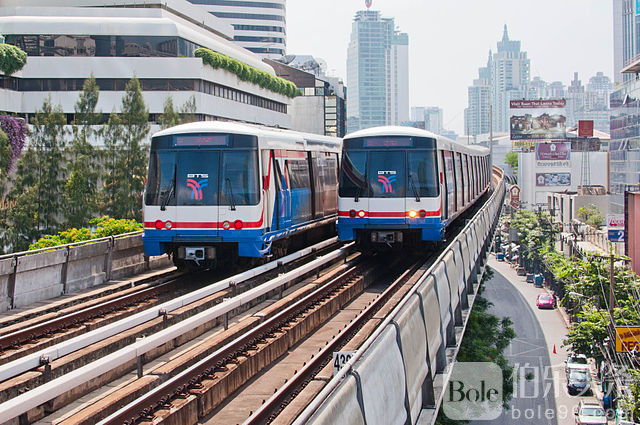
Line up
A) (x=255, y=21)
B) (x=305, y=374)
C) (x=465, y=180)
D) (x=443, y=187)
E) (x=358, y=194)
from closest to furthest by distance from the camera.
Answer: (x=305, y=374) → (x=358, y=194) → (x=443, y=187) → (x=465, y=180) → (x=255, y=21)

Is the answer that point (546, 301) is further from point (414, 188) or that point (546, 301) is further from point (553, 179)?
point (414, 188)

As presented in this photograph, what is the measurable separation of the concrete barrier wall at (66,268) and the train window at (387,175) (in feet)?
18.1

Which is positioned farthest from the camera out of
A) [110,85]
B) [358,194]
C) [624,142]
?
[624,142]

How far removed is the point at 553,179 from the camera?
117812mm

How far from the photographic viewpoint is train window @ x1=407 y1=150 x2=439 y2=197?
63.4 ft

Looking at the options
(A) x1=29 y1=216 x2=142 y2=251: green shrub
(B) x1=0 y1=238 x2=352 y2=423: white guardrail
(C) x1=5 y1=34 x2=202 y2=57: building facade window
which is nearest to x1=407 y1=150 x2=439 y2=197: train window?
(B) x1=0 y1=238 x2=352 y2=423: white guardrail

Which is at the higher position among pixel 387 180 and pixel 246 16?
pixel 246 16

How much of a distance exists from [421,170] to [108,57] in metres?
35.9

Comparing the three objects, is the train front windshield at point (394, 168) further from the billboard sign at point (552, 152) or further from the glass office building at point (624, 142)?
the billboard sign at point (552, 152)

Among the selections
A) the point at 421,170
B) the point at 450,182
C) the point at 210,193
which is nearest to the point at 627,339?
the point at 450,182

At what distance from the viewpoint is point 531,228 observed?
89438mm

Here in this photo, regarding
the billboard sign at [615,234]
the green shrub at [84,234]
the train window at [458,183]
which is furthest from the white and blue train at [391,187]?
Answer: the billboard sign at [615,234]

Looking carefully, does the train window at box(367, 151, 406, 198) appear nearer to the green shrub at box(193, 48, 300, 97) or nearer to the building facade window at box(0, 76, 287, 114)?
the building facade window at box(0, 76, 287, 114)

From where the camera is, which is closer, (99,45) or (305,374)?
(305,374)
